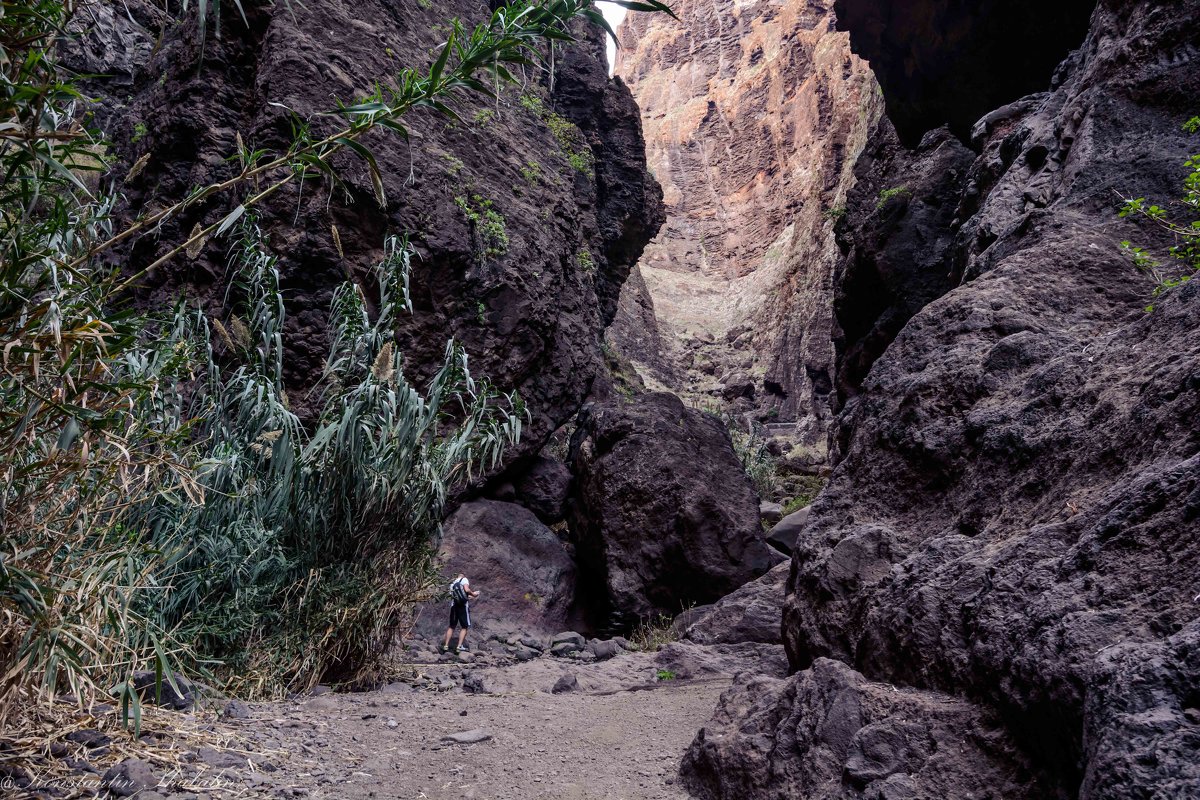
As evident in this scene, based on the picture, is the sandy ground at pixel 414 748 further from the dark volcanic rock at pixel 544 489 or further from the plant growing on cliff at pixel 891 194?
the plant growing on cliff at pixel 891 194

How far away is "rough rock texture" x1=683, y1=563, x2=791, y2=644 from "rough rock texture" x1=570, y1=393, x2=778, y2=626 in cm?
278

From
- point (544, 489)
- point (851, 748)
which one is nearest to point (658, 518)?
point (544, 489)

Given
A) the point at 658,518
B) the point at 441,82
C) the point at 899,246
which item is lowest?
the point at 658,518

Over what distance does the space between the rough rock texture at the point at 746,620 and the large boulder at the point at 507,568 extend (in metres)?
3.06

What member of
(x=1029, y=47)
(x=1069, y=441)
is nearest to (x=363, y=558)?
(x=1069, y=441)

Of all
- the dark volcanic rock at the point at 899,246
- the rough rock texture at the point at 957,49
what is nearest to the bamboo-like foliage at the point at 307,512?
the dark volcanic rock at the point at 899,246

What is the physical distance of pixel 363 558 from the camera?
509cm

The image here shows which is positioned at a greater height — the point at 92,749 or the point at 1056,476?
the point at 1056,476

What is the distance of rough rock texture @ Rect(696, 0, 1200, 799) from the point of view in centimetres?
160

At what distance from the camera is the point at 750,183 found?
47.7 metres

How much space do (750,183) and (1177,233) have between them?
47.2 metres

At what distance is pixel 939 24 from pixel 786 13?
41.3 m

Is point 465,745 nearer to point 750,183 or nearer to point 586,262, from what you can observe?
point 586,262

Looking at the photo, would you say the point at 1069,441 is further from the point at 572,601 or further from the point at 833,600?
the point at 572,601
